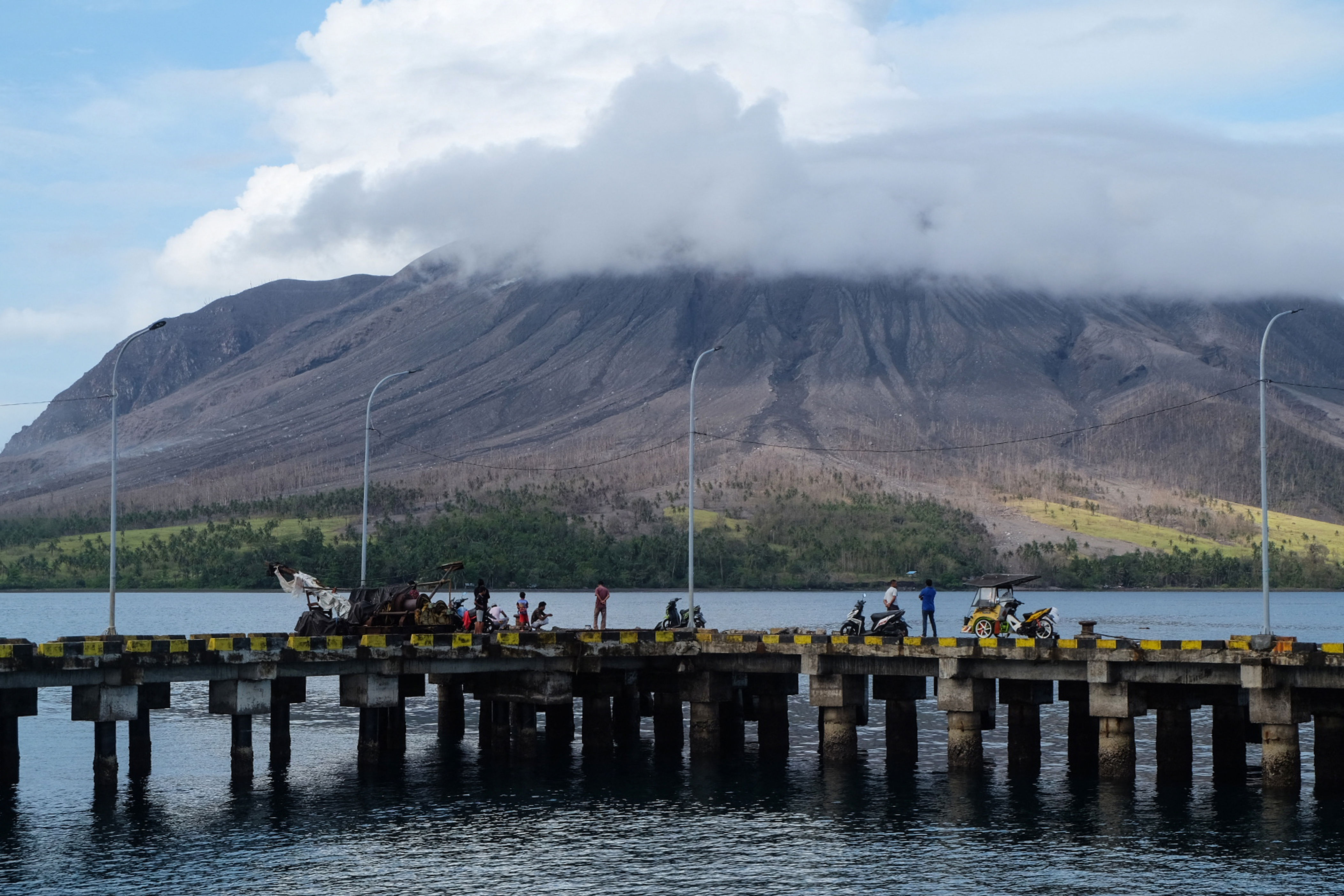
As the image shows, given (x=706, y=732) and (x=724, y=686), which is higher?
(x=724, y=686)

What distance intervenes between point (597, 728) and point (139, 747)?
15904mm

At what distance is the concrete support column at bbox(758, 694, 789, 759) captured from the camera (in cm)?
6119

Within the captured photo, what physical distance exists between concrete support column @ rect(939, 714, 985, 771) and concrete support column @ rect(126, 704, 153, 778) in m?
26.4

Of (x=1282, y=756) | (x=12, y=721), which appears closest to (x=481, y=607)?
(x=12, y=721)

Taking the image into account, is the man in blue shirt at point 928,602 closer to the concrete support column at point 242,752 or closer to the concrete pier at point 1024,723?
the concrete pier at point 1024,723

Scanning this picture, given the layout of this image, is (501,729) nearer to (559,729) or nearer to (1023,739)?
(559,729)

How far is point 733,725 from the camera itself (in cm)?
6272

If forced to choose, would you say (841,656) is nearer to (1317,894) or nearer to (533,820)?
(533,820)

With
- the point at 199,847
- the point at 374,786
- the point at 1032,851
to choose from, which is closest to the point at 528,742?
the point at 374,786

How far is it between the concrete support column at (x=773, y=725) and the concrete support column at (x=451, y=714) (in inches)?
515

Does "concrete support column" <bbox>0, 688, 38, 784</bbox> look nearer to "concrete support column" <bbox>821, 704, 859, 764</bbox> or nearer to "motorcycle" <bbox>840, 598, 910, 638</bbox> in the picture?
"concrete support column" <bbox>821, 704, 859, 764</bbox>

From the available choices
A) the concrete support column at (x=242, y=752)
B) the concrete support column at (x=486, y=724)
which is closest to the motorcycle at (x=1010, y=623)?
the concrete support column at (x=486, y=724)

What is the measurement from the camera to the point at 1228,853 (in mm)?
44062

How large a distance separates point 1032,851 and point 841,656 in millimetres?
11566
